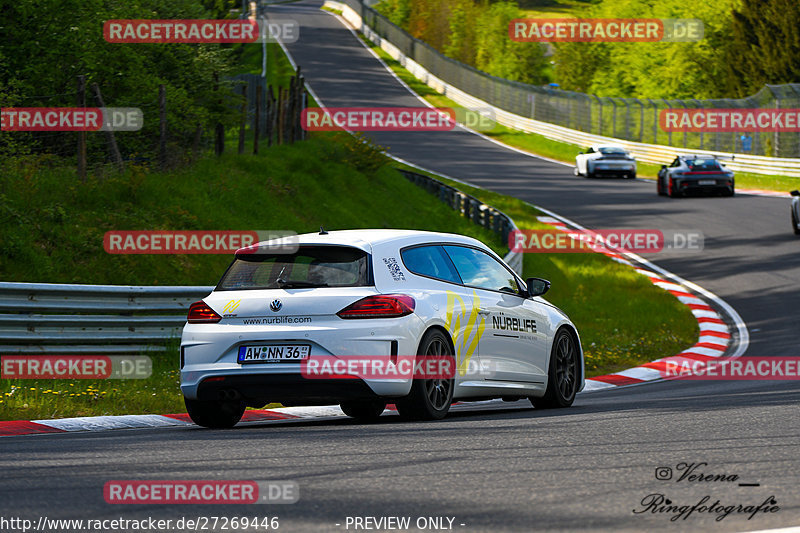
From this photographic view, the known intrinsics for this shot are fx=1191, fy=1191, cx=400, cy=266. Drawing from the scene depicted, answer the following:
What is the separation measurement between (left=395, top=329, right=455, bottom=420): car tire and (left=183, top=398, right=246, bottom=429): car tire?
1.38 meters

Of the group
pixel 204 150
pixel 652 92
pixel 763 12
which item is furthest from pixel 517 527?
pixel 652 92

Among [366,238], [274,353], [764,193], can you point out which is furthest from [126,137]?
[764,193]

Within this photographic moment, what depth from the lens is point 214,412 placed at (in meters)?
9.79

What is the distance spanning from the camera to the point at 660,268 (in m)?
25.9

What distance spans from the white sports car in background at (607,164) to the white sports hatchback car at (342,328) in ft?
112

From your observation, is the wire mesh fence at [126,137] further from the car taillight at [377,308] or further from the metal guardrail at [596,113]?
the metal guardrail at [596,113]

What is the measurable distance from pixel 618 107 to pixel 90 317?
152 feet

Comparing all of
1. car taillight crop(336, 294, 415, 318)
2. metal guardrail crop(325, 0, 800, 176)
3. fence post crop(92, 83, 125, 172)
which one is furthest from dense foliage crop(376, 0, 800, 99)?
car taillight crop(336, 294, 415, 318)

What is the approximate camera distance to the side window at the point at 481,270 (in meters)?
10.4

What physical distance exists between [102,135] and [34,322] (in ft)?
24.2

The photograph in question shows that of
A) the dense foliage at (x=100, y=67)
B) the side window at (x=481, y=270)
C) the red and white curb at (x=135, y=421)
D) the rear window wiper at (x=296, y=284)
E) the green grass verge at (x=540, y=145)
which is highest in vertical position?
the dense foliage at (x=100, y=67)

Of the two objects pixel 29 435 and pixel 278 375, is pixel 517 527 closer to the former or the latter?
pixel 278 375

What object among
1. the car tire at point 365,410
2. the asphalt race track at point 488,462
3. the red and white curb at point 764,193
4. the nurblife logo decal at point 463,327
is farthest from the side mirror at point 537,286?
the red and white curb at point 764,193

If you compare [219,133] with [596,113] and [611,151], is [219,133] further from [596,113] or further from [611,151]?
[596,113]
